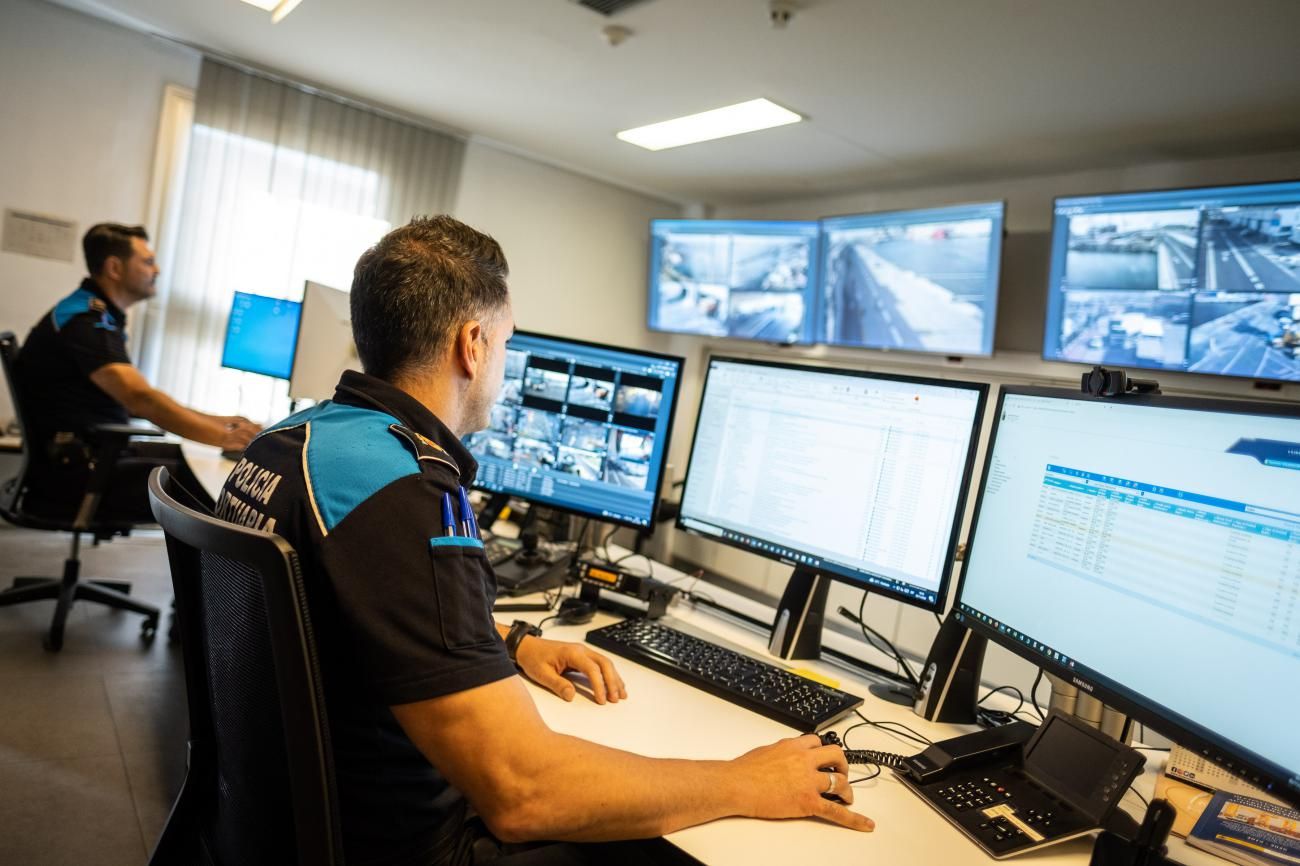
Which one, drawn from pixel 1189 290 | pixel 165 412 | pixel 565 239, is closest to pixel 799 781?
pixel 165 412

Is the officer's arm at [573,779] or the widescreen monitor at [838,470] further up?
the widescreen monitor at [838,470]

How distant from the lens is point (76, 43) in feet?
13.1

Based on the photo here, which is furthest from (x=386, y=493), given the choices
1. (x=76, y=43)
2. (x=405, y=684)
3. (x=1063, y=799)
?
(x=76, y=43)

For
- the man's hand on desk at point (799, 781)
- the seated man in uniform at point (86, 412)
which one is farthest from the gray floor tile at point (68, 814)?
the man's hand on desk at point (799, 781)

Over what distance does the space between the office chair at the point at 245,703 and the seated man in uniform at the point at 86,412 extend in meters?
1.99

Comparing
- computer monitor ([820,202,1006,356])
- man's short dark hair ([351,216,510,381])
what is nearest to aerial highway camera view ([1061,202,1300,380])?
computer monitor ([820,202,1006,356])

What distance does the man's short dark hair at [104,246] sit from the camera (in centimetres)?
328

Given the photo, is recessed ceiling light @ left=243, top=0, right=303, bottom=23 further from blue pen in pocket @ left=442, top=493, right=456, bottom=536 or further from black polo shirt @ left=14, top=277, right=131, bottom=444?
blue pen in pocket @ left=442, top=493, right=456, bottom=536

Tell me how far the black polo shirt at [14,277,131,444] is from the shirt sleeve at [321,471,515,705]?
8.97 ft

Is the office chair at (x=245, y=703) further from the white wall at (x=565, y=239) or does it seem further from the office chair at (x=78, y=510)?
the white wall at (x=565, y=239)

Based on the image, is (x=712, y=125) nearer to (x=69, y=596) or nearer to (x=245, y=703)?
(x=69, y=596)

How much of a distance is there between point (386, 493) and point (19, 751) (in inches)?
84.5

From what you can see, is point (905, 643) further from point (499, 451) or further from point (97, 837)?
point (97, 837)

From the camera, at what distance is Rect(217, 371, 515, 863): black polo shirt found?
81cm
